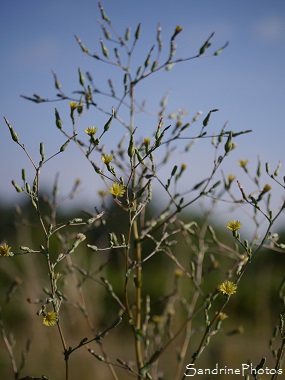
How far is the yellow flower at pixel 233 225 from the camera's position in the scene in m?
1.55

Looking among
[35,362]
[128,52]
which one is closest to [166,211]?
[128,52]

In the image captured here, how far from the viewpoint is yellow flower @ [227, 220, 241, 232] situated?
1.55 metres

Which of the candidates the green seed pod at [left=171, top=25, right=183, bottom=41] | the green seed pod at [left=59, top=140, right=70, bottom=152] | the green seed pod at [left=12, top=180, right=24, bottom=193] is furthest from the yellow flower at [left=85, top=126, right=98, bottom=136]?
the green seed pod at [left=171, top=25, right=183, bottom=41]

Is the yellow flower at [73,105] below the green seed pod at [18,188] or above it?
above

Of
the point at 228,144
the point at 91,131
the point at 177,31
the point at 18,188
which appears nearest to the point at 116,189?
the point at 91,131

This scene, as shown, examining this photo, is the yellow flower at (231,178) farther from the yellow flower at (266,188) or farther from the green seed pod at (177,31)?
the green seed pod at (177,31)

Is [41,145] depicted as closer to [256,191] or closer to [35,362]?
[256,191]

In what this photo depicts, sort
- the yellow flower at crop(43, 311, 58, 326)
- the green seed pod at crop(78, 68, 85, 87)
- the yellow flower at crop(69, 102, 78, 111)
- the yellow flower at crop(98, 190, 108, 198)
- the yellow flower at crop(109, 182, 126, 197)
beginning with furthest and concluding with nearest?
the yellow flower at crop(98, 190, 108, 198) < the green seed pod at crop(78, 68, 85, 87) < the yellow flower at crop(69, 102, 78, 111) < the yellow flower at crop(109, 182, 126, 197) < the yellow flower at crop(43, 311, 58, 326)

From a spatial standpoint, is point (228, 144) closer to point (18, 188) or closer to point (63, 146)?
point (63, 146)

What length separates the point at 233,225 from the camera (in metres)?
1.56

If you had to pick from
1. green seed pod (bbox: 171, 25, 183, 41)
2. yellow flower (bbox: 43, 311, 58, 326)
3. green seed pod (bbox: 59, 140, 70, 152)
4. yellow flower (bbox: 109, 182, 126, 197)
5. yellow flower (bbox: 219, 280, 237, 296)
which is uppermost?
green seed pod (bbox: 171, 25, 183, 41)

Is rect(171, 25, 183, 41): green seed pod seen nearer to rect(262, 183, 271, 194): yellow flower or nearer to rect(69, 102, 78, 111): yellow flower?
rect(69, 102, 78, 111): yellow flower

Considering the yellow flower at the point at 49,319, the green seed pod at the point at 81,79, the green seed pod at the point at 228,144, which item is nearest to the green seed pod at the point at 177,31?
the green seed pod at the point at 81,79

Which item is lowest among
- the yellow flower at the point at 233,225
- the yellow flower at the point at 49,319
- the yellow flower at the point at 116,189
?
the yellow flower at the point at 49,319
